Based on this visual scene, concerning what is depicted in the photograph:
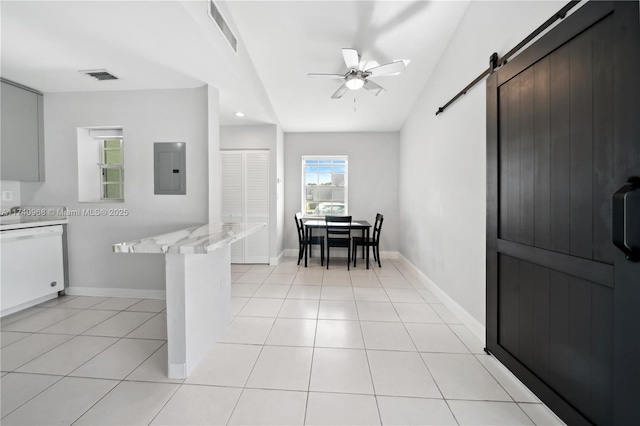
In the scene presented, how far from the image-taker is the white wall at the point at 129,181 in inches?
112

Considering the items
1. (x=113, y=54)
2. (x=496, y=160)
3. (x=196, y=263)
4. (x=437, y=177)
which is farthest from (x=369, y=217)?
(x=113, y=54)

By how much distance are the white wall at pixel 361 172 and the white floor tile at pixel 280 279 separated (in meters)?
1.43

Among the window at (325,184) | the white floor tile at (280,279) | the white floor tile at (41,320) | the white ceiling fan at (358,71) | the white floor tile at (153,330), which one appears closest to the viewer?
the white floor tile at (153,330)

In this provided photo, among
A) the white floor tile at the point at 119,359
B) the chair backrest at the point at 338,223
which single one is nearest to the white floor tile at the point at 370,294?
the chair backrest at the point at 338,223

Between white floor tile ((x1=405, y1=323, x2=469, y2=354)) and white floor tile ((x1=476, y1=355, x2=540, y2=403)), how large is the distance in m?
0.16

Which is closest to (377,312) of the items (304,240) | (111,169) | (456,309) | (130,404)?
(456,309)

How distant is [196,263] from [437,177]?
2.84m

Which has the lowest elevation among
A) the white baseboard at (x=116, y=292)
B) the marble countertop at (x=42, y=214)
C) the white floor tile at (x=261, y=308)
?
the white floor tile at (x=261, y=308)

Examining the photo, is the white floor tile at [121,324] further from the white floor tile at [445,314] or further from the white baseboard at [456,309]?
the white baseboard at [456,309]

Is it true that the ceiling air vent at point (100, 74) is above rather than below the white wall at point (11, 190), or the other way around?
above

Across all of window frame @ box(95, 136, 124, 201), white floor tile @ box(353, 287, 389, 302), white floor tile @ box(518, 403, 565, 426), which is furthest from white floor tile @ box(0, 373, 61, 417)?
white floor tile @ box(518, 403, 565, 426)

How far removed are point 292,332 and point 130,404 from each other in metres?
1.17

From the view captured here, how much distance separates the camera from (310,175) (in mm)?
5469

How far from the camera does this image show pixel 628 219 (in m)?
0.96
